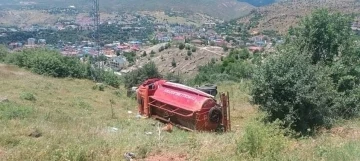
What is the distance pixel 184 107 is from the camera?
14766 mm

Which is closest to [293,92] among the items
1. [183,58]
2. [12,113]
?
[12,113]

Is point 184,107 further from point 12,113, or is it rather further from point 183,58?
point 183,58

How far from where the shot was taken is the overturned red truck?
13930mm

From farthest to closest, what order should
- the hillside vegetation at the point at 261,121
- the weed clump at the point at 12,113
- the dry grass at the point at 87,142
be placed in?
the weed clump at the point at 12,113 < the hillside vegetation at the point at 261,121 < the dry grass at the point at 87,142

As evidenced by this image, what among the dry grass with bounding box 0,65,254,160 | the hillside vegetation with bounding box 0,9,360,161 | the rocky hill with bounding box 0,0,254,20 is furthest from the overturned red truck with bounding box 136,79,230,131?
the rocky hill with bounding box 0,0,254,20

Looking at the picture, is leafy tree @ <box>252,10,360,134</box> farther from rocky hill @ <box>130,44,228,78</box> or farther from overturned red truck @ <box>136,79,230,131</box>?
rocky hill @ <box>130,44,228,78</box>

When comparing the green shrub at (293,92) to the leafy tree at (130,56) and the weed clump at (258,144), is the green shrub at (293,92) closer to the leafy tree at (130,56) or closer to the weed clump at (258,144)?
the weed clump at (258,144)

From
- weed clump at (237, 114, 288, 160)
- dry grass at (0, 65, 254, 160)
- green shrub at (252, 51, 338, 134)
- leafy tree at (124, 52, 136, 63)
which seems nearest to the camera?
dry grass at (0, 65, 254, 160)

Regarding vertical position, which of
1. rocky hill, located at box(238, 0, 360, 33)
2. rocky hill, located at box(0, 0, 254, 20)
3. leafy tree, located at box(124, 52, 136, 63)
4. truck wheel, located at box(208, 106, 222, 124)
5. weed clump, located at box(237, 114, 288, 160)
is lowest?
leafy tree, located at box(124, 52, 136, 63)

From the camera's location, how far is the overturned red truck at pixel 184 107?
1393 cm

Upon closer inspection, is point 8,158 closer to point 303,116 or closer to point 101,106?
point 303,116

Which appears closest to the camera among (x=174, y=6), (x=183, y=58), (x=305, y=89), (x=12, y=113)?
(x=305, y=89)

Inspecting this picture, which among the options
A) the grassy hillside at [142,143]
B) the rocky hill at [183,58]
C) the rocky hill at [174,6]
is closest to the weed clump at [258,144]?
the grassy hillside at [142,143]

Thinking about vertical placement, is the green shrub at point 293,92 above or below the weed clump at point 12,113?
above
